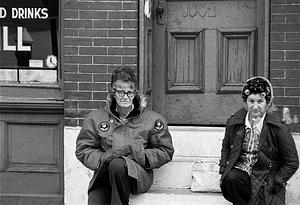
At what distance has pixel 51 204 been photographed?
6273 mm

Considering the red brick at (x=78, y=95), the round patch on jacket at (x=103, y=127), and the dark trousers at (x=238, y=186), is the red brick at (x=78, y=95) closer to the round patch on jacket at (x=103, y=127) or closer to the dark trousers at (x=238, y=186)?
the round patch on jacket at (x=103, y=127)

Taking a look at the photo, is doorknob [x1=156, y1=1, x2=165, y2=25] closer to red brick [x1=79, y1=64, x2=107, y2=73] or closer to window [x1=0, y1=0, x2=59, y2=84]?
red brick [x1=79, y1=64, x2=107, y2=73]

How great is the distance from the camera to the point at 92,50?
19.7ft

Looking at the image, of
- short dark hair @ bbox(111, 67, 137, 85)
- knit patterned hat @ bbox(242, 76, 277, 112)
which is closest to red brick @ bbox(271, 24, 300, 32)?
knit patterned hat @ bbox(242, 76, 277, 112)

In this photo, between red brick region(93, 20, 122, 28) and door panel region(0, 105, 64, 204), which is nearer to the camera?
red brick region(93, 20, 122, 28)

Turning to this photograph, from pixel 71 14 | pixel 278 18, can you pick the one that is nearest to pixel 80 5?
pixel 71 14

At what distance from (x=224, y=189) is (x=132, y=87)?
3.66 feet

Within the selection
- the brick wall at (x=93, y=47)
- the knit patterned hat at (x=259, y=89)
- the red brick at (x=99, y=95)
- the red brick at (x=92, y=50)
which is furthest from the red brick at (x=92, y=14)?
the knit patterned hat at (x=259, y=89)

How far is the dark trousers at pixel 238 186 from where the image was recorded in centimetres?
496

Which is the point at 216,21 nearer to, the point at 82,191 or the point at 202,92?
the point at 202,92

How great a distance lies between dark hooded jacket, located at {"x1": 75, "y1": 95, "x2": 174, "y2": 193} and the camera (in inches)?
208

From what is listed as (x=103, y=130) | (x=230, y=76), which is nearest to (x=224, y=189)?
(x=103, y=130)

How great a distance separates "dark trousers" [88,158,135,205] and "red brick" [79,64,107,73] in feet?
3.77

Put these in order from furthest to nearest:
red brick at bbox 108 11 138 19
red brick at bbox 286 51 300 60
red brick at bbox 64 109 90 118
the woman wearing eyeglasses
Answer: red brick at bbox 64 109 90 118 → red brick at bbox 108 11 138 19 → red brick at bbox 286 51 300 60 → the woman wearing eyeglasses
